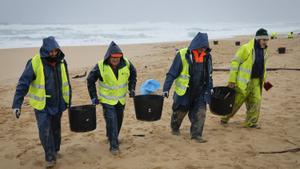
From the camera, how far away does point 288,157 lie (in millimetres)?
5238

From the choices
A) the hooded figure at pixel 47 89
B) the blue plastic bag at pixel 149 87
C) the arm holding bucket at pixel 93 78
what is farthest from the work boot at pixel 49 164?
the blue plastic bag at pixel 149 87

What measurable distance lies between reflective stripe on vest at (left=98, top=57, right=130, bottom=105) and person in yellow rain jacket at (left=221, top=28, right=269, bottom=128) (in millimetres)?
2081

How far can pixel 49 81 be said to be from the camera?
4953mm

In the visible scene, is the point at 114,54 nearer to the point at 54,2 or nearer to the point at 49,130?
the point at 49,130

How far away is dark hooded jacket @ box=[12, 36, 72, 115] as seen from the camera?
4773 millimetres

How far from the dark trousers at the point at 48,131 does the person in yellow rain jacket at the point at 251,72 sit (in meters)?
3.07

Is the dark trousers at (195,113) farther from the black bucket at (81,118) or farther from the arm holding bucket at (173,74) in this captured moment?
the black bucket at (81,118)

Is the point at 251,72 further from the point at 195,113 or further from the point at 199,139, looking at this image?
the point at 199,139

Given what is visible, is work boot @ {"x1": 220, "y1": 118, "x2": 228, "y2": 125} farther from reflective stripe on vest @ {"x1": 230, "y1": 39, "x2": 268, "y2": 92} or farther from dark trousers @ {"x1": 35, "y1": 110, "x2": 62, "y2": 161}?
dark trousers @ {"x1": 35, "y1": 110, "x2": 62, "y2": 161}

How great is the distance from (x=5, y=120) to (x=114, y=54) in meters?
3.71

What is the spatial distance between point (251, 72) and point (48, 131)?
3.55m

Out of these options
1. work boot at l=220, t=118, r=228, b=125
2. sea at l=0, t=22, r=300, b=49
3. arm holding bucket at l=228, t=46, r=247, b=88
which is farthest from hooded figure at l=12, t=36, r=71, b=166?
sea at l=0, t=22, r=300, b=49

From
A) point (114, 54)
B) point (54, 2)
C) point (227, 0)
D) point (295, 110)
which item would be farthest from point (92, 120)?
point (227, 0)

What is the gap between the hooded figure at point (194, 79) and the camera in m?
5.72
